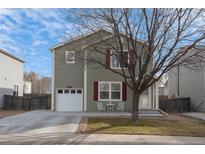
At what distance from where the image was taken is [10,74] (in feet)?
121

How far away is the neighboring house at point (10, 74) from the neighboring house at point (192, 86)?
16174 mm

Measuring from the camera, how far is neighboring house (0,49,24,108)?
3438cm

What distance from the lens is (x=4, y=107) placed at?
3362 cm

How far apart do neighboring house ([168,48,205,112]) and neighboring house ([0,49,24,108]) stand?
637 inches

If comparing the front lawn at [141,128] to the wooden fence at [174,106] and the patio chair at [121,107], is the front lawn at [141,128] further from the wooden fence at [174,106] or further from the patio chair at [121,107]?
the wooden fence at [174,106]

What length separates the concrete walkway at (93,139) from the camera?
13.0 meters

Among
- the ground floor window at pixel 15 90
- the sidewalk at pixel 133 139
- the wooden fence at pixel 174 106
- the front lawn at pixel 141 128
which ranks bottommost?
the sidewalk at pixel 133 139

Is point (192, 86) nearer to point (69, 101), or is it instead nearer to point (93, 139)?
point (69, 101)

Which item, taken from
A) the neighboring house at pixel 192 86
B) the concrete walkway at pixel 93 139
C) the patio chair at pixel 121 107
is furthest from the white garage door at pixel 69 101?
the concrete walkway at pixel 93 139

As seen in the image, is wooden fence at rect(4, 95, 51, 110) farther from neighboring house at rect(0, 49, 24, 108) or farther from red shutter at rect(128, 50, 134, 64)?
red shutter at rect(128, 50, 134, 64)
